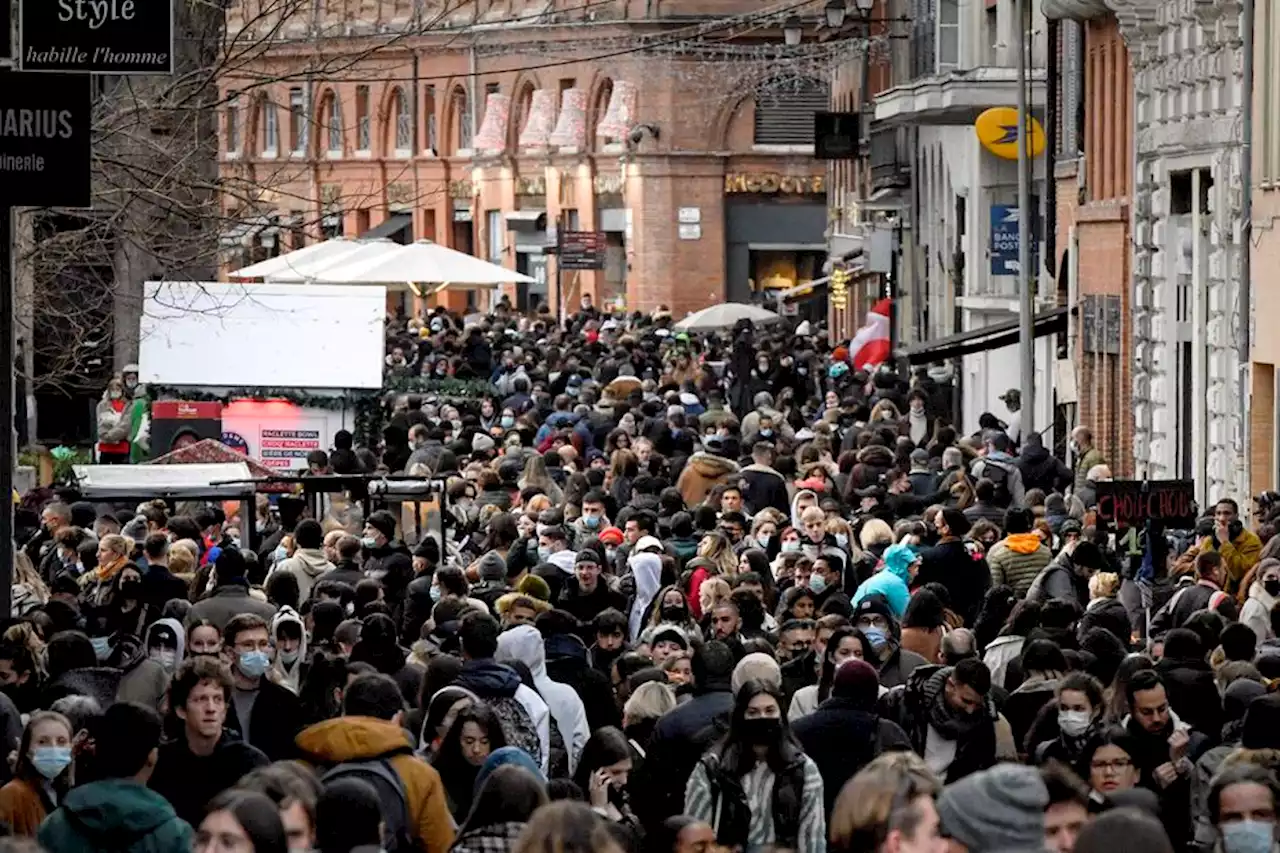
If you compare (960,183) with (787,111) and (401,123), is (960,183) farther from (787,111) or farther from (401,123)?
(401,123)

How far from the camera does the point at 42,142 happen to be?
13867 millimetres

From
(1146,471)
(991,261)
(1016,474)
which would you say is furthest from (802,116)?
(1016,474)

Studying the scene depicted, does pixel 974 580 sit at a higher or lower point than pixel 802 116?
lower

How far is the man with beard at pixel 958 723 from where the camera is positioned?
493 inches

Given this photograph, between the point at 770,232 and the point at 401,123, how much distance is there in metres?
15.7

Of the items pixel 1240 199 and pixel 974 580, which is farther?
pixel 1240 199

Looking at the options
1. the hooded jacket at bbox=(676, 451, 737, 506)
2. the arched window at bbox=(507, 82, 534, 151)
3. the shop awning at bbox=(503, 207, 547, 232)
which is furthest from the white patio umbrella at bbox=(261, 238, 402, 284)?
the arched window at bbox=(507, 82, 534, 151)

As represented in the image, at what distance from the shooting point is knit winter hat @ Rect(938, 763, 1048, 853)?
327 inches

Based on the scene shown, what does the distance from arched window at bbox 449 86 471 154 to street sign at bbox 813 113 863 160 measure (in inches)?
1179

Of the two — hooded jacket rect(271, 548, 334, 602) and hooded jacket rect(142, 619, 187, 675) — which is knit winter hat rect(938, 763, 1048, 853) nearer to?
hooded jacket rect(142, 619, 187, 675)

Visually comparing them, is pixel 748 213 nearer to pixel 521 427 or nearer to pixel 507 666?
pixel 521 427

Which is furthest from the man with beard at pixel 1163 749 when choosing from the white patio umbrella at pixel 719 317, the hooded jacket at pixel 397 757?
the white patio umbrella at pixel 719 317

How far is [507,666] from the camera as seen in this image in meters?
13.0

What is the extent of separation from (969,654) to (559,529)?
621 centimetres
